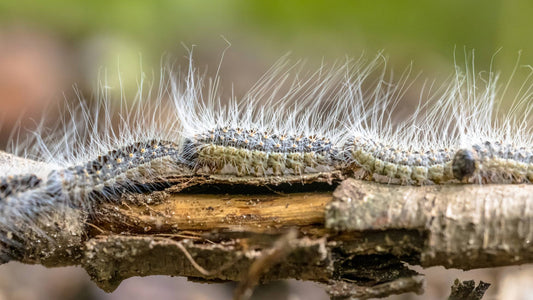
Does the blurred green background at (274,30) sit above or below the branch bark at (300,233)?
above

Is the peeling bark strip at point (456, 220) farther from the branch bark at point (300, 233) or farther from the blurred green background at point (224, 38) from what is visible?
the blurred green background at point (224, 38)

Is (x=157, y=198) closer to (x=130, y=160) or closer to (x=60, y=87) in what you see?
(x=130, y=160)

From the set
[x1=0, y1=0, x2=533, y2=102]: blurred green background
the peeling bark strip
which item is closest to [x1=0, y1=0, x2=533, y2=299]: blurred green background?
[x1=0, y1=0, x2=533, y2=102]: blurred green background

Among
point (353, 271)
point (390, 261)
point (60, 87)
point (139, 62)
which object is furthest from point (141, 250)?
point (60, 87)

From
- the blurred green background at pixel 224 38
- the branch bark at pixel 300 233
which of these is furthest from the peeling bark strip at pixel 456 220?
the blurred green background at pixel 224 38

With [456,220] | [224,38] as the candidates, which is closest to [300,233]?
[456,220]

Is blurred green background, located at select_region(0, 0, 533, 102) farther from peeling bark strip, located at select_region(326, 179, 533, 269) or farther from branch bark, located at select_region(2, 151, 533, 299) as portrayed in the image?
peeling bark strip, located at select_region(326, 179, 533, 269)
